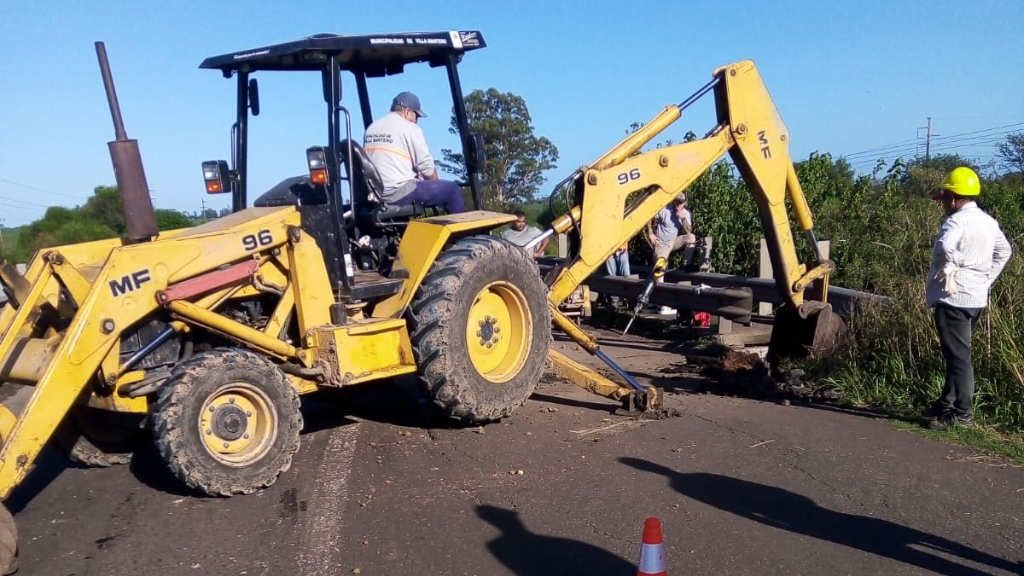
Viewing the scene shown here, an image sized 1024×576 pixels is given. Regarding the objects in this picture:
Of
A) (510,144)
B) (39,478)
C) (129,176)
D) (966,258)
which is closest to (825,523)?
(966,258)

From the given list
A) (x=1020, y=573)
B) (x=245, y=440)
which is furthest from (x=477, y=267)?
(x=1020, y=573)

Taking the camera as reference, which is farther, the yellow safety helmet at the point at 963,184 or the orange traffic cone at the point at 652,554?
the yellow safety helmet at the point at 963,184

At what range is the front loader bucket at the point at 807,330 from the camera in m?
7.77

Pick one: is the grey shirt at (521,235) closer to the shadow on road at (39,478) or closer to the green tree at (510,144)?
the shadow on road at (39,478)

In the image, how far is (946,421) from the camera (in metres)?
6.27

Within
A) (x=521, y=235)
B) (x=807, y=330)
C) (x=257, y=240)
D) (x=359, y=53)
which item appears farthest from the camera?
(x=521, y=235)

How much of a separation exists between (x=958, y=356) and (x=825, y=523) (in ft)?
7.45

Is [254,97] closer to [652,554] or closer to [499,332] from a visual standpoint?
[499,332]

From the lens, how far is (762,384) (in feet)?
25.0

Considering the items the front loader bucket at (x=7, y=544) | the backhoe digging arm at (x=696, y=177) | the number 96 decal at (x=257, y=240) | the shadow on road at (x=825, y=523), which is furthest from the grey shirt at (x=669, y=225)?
the front loader bucket at (x=7, y=544)

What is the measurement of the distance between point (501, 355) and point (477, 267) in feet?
2.79

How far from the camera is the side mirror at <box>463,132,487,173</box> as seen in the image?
6996mm

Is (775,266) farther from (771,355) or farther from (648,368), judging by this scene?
(648,368)

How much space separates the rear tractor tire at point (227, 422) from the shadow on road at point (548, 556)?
151cm
